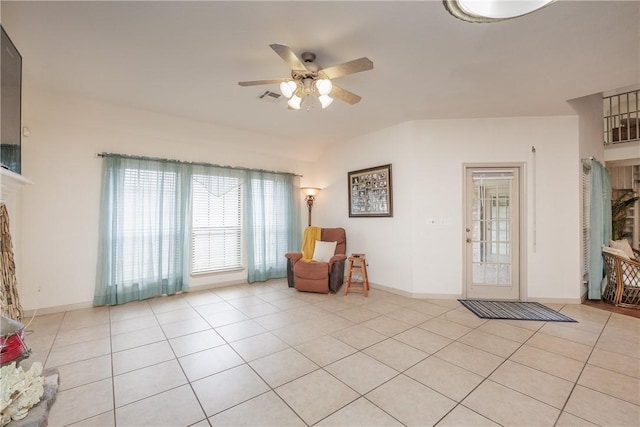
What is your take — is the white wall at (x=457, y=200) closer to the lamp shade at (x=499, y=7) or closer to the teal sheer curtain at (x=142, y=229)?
the lamp shade at (x=499, y=7)

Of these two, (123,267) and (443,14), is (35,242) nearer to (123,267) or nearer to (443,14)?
(123,267)

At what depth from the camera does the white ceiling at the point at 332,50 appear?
1777mm

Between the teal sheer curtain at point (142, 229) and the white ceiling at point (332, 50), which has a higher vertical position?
the white ceiling at point (332, 50)

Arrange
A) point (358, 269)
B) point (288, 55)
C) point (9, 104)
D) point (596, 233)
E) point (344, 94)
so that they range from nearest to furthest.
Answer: point (288, 55), point (9, 104), point (344, 94), point (596, 233), point (358, 269)

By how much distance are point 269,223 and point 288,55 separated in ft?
11.3

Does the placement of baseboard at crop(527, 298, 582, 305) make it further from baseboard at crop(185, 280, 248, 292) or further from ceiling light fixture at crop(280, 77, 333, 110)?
baseboard at crop(185, 280, 248, 292)

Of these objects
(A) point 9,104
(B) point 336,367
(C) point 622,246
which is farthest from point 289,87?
(C) point 622,246

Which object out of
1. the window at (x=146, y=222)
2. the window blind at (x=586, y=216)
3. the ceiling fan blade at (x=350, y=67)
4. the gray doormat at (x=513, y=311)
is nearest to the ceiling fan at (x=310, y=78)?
the ceiling fan blade at (x=350, y=67)

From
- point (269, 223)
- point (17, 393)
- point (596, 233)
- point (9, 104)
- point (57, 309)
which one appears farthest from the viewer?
point (269, 223)

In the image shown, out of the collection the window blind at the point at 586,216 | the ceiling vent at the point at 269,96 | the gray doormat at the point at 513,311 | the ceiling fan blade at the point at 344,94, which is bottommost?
the gray doormat at the point at 513,311

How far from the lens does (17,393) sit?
4.77 ft

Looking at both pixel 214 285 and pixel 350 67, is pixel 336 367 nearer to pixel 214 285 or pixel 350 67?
pixel 350 67

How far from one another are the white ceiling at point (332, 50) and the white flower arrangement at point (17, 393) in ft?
7.64

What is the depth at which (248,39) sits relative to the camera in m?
2.06
